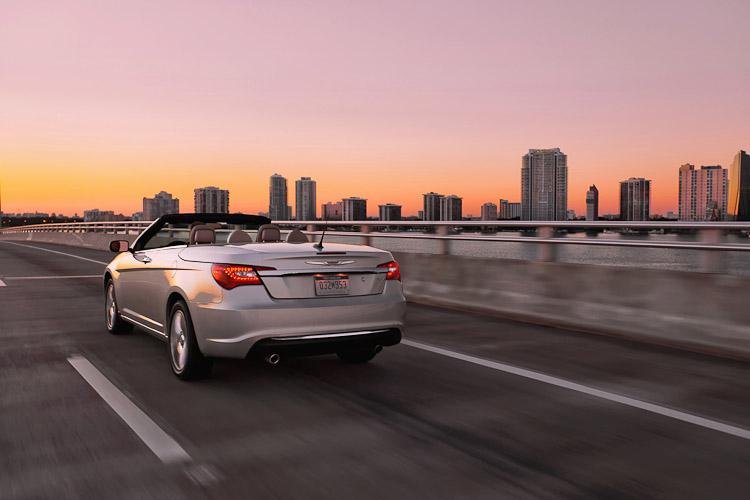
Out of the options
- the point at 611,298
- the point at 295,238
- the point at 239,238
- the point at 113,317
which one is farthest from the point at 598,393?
the point at 113,317

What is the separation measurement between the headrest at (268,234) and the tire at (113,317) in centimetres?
226

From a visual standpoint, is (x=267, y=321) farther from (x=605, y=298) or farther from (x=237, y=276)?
(x=605, y=298)

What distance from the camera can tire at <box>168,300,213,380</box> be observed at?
628 cm

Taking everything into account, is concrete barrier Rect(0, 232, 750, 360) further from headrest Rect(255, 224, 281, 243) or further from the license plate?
headrest Rect(255, 224, 281, 243)

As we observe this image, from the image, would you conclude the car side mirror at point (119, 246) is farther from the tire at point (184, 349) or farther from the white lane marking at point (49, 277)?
the white lane marking at point (49, 277)

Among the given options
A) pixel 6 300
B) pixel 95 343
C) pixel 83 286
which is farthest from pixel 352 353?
pixel 83 286

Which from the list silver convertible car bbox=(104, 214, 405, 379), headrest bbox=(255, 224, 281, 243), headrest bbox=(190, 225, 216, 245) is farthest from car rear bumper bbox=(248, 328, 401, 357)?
headrest bbox=(255, 224, 281, 243)

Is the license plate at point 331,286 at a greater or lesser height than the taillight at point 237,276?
lesser

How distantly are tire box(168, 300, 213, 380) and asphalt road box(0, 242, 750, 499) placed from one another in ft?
0.40

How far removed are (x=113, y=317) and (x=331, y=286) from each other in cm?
385

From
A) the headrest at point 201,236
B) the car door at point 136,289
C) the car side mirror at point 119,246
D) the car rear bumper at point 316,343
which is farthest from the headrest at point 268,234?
the car side mirror at point 119,246

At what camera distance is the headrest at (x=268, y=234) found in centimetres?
737

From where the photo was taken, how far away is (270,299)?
19.5 ft

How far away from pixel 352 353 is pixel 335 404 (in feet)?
5.41
